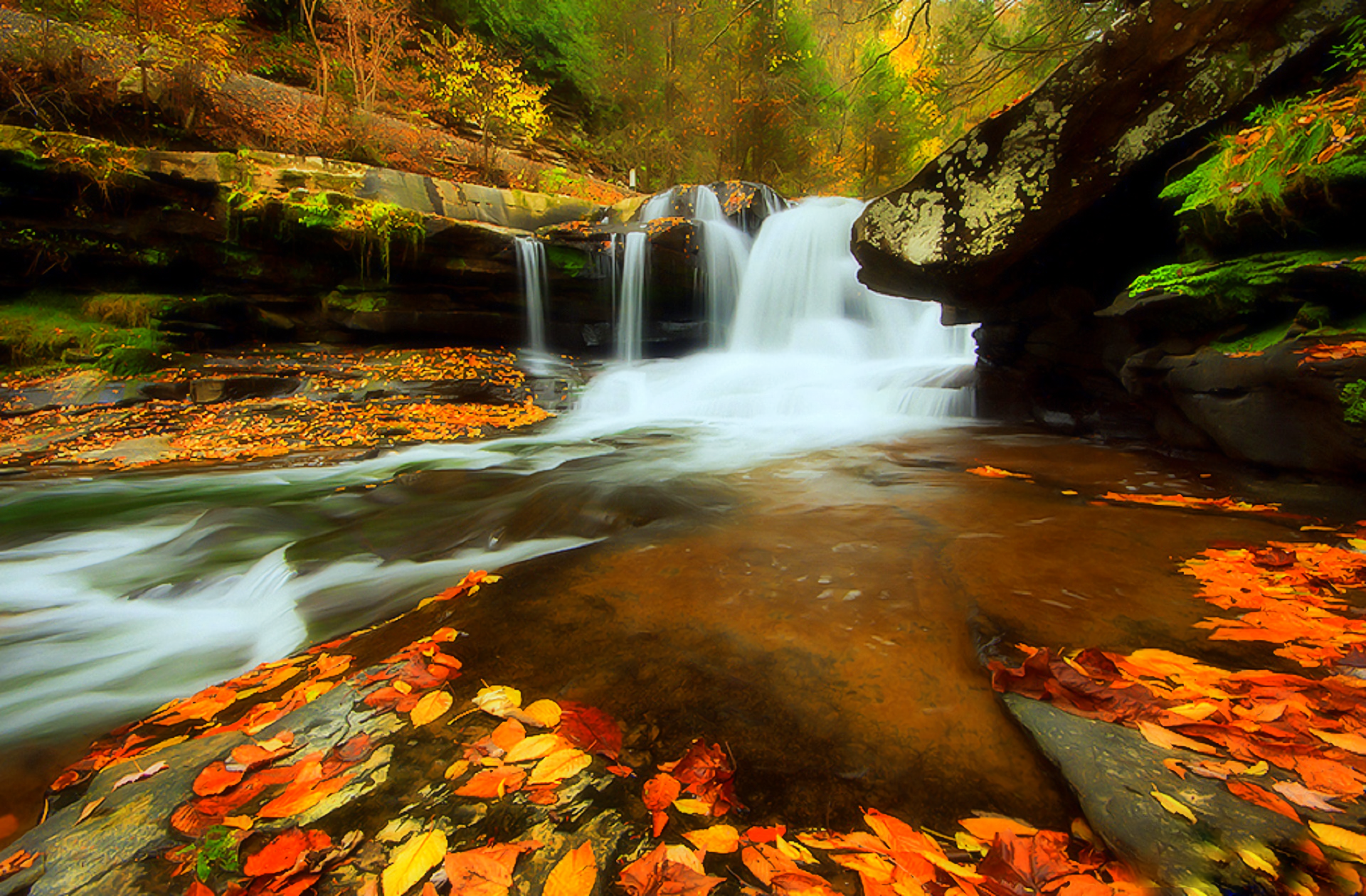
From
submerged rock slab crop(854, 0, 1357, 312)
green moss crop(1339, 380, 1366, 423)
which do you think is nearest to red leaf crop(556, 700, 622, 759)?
green moss crop(1339, 380, 1366, 423)

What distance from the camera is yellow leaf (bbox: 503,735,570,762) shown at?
1.52 metres

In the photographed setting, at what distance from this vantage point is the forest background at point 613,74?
42.0 feet

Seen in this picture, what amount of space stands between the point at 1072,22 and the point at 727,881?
33.4ft

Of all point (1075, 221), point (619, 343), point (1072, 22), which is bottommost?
point (619, 343)

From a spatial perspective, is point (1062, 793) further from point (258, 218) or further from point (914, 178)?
point (258, 218)

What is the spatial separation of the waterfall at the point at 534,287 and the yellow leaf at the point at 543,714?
10.7 meters

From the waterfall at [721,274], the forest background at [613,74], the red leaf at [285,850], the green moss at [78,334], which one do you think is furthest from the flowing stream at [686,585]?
the forest background at [613,74]

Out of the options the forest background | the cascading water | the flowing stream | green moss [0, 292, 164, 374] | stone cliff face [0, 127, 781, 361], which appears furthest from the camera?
the forest background

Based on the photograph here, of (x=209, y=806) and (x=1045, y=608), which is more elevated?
(x=1045, y=608)

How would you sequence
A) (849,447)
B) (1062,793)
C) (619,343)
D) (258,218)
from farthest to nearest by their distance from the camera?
(619,343) < (258,218) < (849,447) < (1062,793)

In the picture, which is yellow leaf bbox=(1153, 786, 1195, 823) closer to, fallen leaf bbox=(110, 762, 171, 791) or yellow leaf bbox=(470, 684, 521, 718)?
yellow leaf bbox=(470, 684, 521, 718)

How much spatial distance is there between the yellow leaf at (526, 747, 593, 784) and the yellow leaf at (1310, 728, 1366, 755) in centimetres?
196

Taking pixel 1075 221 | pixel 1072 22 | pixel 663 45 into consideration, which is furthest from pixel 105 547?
pixel 663 45

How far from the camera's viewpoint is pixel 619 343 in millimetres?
12727
